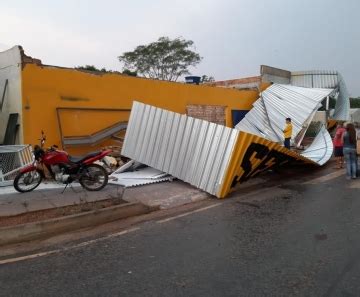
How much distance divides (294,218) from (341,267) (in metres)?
2.32

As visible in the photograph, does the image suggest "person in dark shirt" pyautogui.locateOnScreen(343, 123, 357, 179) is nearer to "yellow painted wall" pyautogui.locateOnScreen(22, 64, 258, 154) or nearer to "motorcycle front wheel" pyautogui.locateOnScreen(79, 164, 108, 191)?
"yellow painted wall" pyautogui.locateOnScreen(22, 64, 258, 154)

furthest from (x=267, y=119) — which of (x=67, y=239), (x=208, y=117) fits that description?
(x=67, y=239)

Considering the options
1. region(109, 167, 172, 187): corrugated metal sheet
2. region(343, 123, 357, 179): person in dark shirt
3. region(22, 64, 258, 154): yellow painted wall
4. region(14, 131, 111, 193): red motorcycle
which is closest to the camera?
region(14, 131, 111, 193): red motorcycle

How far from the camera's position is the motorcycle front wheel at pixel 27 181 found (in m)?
8.45

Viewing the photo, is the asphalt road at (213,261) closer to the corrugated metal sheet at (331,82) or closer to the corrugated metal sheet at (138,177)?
the corrugated metal sheet at (138,177)

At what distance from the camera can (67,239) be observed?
19.2 feet

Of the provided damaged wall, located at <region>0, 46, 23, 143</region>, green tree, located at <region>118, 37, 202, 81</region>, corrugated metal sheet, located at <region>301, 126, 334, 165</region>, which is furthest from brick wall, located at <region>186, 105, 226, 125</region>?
green tree, located at <region>118, 37, 202, 81</region>

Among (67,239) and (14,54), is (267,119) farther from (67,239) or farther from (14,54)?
(67,239)

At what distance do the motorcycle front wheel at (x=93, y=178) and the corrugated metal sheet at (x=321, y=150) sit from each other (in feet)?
21.1

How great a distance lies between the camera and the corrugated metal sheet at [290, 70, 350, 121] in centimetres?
2297

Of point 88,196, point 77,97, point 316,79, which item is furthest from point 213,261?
point 316,79

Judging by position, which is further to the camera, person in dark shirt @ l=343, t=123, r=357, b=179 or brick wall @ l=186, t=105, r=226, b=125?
brick wall @ l=186, t=105, r=226, b=125

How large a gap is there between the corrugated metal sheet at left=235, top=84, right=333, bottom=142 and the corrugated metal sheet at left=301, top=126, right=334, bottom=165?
1950mm

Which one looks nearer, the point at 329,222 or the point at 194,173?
the point at 329,222
